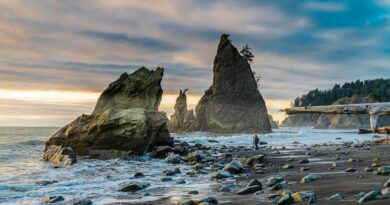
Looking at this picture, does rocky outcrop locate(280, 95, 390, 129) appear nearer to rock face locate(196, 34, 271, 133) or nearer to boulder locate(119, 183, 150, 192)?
rock face locate(196, 34, 271, 133)

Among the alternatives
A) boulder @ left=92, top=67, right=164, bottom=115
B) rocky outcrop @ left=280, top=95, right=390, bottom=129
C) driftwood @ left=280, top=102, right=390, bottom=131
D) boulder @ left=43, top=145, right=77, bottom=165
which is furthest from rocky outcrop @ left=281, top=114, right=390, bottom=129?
boulder @ left=43, top=145, right=77, bottom=165

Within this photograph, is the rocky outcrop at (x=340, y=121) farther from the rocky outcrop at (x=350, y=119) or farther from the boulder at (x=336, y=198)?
the boulder at (x=336, y=198)

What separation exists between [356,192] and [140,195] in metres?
4.95

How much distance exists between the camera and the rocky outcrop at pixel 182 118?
101250 millimetres

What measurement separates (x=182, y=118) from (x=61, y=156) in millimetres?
90087

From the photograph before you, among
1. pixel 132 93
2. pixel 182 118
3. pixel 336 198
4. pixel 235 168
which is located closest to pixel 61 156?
pixel 235 168

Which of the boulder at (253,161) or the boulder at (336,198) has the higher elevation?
the boulder at (336,198)

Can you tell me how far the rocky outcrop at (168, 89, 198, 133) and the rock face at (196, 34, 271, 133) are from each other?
5912 mm

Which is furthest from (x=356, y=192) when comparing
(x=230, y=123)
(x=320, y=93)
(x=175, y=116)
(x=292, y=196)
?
(x=320, y=93)

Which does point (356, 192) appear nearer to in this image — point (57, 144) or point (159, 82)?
point (57, 144)

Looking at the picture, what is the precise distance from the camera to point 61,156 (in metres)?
20.9

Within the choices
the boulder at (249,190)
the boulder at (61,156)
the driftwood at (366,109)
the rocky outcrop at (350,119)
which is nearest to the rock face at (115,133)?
the boulder at (61,156)

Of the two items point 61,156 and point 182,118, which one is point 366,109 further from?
point 182,118

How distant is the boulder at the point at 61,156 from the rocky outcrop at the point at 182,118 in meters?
76.4
